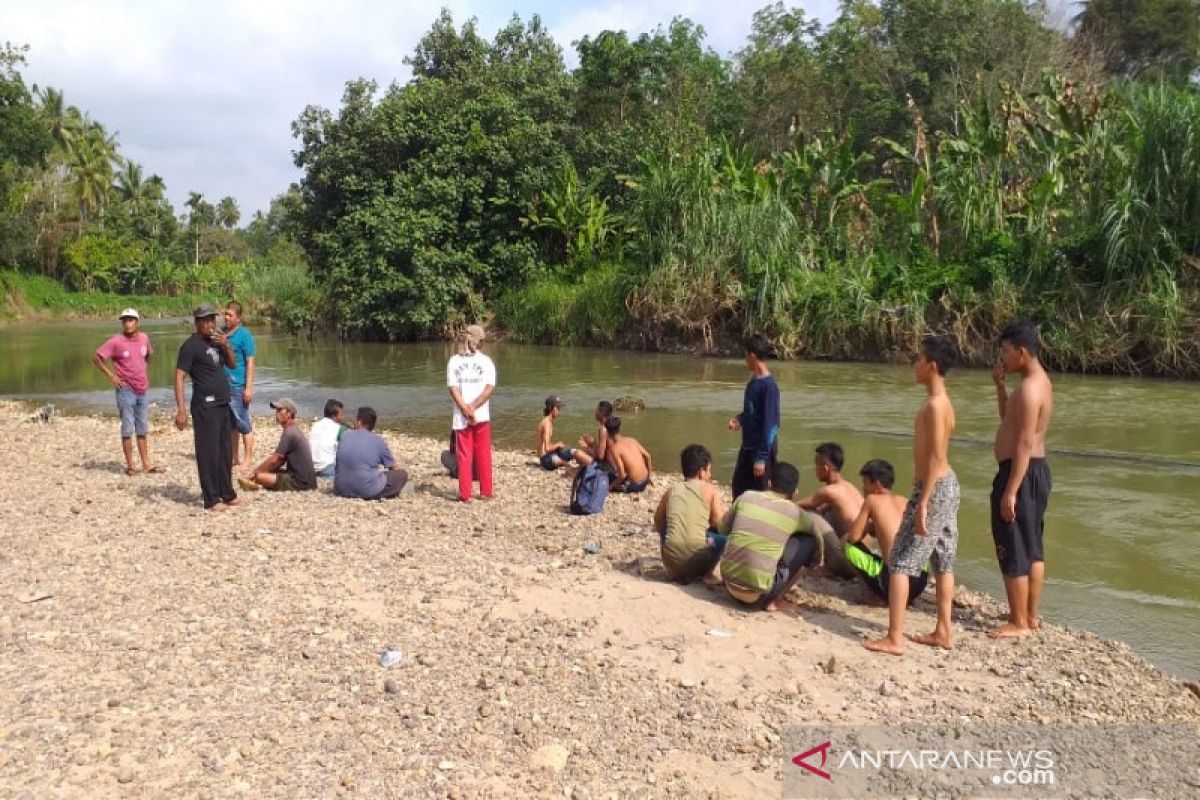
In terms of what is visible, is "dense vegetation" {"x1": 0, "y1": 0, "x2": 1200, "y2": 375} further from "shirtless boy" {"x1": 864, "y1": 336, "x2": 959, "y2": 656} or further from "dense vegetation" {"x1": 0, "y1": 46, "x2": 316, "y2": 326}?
"shirtless boy" {"x1": 864, "y1": 336, "x2": 959, "y2": 656}

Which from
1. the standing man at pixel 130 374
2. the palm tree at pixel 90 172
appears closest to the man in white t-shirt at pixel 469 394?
the standing man at pixel 130 374

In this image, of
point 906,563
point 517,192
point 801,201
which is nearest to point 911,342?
point 801,201

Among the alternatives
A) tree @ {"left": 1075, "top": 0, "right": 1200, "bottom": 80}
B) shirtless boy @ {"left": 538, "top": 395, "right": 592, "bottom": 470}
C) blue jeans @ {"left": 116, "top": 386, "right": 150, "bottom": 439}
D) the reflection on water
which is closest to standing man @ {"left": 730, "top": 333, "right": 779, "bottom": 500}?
the reflection on water

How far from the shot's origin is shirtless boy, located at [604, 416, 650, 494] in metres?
9.04

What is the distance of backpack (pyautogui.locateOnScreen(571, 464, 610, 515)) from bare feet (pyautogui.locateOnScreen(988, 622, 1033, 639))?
12.2 feet

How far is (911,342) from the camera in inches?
870

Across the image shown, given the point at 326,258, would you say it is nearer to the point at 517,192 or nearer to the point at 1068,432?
the point at 517,192

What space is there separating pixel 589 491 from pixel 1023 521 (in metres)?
3.97

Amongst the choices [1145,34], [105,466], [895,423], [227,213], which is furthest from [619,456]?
[227,213]

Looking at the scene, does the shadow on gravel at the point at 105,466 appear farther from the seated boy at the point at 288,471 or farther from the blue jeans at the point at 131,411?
the seated boy at the point at 288,471

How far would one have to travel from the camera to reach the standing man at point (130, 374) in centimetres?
905

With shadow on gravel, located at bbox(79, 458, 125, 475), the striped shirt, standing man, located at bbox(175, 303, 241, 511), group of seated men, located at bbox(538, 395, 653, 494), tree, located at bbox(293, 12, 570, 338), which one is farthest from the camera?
tree, located at bbox(293, 12, 570, 338)

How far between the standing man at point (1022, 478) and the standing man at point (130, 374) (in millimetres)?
7656

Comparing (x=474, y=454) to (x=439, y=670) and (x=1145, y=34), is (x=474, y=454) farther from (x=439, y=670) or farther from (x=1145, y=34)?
(x=1145, y=34)
